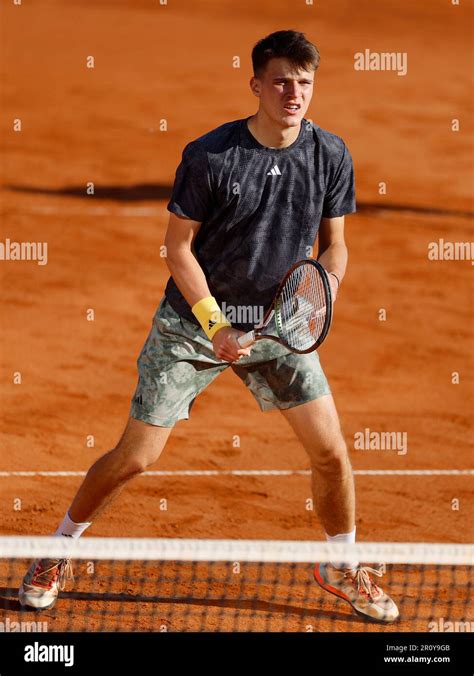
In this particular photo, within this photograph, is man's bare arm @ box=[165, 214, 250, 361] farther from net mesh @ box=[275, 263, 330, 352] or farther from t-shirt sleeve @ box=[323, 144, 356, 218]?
t-shirt sleeve @ box=[323, 144, 356, 218]

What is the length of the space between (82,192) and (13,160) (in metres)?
1.80

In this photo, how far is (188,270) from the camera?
17.1 ft

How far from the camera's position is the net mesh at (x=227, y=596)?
18.4 feet

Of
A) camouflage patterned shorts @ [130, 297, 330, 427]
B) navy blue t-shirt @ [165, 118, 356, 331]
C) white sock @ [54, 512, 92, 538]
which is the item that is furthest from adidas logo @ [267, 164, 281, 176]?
white sock @ [54, 512, 92, 538]

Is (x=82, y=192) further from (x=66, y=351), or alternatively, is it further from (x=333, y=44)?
(x=333, y=44)

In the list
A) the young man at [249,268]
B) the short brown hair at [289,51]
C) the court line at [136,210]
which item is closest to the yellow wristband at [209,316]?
the young man at [249,268]

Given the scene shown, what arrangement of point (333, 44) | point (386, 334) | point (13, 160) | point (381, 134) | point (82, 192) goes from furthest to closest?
point (333, 44), point (381, 134), point (13, 160), point (82, 192), point (386, 334)

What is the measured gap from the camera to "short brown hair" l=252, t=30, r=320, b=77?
5.11 meters

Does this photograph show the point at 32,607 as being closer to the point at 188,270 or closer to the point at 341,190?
the point at 188,270

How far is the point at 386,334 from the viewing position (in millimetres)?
10367

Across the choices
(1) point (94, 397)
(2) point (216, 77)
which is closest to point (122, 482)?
(1) point (94, 397)

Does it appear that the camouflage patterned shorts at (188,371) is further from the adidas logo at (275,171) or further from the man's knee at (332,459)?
the adidas logo at (275,171)

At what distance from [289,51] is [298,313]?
114 centimetres

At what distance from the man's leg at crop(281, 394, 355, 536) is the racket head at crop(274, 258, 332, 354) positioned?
0.34 m
